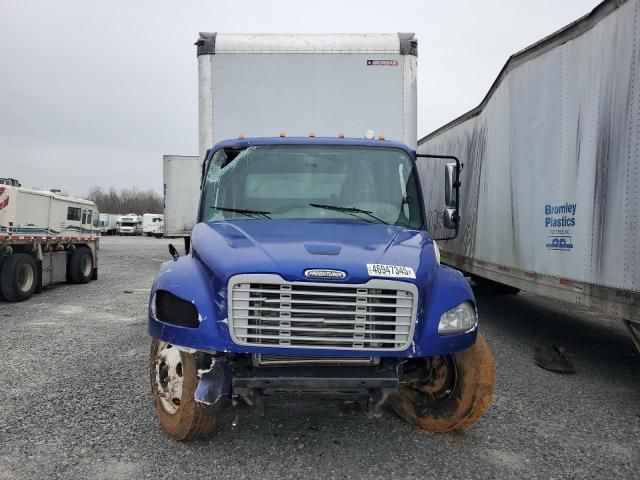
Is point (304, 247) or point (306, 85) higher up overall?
point (306, 85)

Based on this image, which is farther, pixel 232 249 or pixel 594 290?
pixel 594 290

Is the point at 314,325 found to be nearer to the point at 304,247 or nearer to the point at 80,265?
the point at 304,247

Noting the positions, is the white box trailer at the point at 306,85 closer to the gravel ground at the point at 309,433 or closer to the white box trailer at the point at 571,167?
the white box trailer at the point at 571,167

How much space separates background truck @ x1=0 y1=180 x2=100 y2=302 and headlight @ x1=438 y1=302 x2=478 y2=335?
10685 mm

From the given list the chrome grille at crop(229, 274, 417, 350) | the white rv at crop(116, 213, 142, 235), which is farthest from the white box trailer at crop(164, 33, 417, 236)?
the white rv at crop(116, 213, 142, 235)

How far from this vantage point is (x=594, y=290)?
190 inches

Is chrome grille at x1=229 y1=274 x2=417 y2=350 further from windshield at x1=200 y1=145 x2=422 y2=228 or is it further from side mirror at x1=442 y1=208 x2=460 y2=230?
side mirror at x1=442 y1=208 x2=460 y2=230

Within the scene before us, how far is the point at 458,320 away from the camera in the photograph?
3.45 metres

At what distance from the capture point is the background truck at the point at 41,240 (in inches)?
439

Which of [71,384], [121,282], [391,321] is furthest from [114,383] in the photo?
[121,282]

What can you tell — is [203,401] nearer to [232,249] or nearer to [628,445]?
[232,249]

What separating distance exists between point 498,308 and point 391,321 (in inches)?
294

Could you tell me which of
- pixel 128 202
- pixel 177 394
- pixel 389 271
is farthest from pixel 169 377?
pixel 128 202

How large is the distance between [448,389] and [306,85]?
406cm
